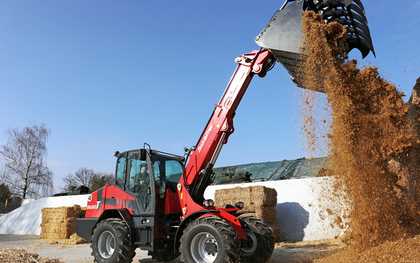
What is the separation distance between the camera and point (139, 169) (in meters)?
8.50

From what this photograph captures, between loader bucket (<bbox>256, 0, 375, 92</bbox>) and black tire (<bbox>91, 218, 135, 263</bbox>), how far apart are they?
4.09 meters

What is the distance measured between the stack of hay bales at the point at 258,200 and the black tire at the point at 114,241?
6.15m

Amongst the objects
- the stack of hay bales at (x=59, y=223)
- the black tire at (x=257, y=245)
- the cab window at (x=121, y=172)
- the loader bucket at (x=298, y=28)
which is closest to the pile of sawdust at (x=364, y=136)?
the loader bucket at (x=298, y=28)

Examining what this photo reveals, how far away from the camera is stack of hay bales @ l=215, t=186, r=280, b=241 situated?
1388cm

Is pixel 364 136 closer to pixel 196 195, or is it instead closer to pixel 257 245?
pixel 257 245

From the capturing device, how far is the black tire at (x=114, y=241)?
7.91 meters

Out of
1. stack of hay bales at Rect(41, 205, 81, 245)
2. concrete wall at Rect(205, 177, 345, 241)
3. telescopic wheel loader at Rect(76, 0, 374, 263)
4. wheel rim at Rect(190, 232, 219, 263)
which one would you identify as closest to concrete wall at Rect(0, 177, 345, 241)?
concrete wall at Rect(205, 177, 345, 241)

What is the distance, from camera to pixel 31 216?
79.7 ft

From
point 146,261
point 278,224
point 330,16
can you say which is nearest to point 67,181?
point 278,224

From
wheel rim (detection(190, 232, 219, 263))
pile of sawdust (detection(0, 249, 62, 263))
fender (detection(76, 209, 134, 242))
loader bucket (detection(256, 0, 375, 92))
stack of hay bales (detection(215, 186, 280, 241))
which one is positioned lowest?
pile of sawdust (detection(0, 249, 62, 263))

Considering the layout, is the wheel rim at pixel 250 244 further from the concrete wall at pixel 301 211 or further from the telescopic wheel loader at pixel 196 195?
the concrete wall at pixel 301 211

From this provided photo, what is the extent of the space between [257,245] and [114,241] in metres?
2.58

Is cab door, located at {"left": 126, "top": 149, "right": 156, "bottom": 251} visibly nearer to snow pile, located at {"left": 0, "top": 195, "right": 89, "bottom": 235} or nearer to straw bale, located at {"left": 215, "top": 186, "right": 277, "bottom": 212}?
straw bale, located at {"left": 215, "top": 186, "right": 277, "bottom": 212}

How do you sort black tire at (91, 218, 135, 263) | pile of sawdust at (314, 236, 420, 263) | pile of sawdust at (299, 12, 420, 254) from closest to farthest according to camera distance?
pile of sawdust at (314, 236, 420, 263)
pile of sawdust at (299, 12, 420, 254)
black tire at (91, 218, 135, 263)
